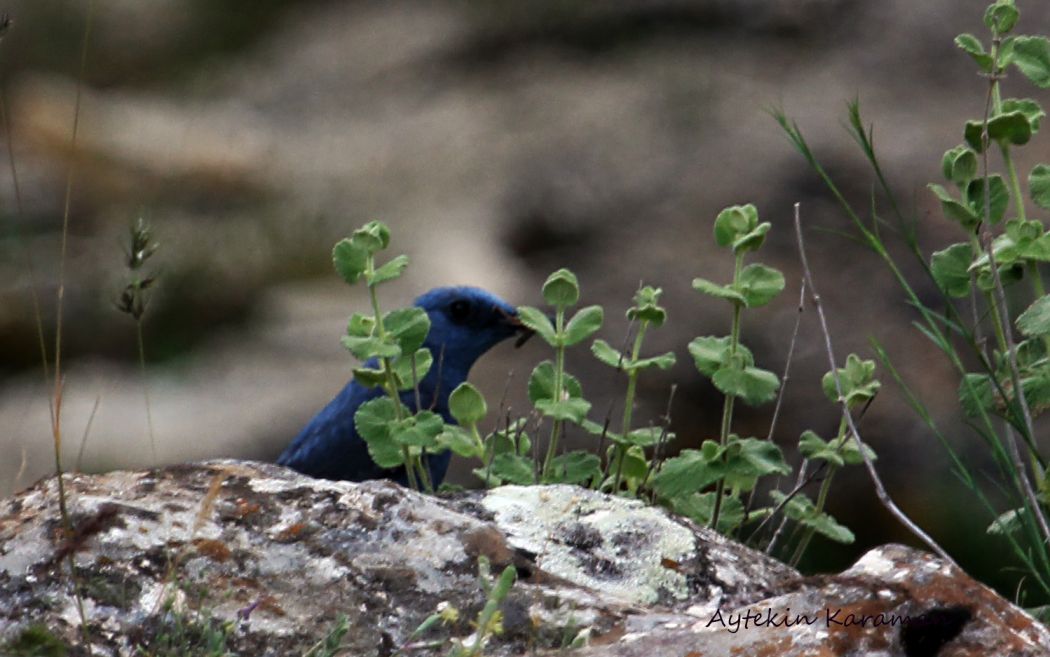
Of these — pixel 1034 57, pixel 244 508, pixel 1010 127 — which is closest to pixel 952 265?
pixel 1010 127

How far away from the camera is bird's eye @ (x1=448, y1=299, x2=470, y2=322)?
3.77 m

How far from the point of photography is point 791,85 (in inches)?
233

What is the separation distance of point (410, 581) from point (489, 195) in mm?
4656

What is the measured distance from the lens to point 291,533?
1.81 meters

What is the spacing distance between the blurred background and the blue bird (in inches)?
54.4

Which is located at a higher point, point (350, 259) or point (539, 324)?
point (350, 259)

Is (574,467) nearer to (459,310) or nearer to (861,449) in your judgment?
(861,449)

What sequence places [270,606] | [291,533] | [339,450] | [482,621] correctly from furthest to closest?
[339,450], [291,533], [270,606], [482,621]

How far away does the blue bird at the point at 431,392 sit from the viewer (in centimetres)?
330

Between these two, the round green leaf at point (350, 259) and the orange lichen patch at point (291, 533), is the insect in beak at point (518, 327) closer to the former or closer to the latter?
the round green leaf at point (350, 259)

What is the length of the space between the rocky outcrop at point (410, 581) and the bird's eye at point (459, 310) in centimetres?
172

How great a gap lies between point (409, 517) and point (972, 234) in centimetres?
94

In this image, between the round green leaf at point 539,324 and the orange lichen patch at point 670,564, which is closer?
the orange lichen patch at point 670,564

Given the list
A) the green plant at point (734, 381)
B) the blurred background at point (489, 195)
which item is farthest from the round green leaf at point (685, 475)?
the blurred background at point (489, 195)
